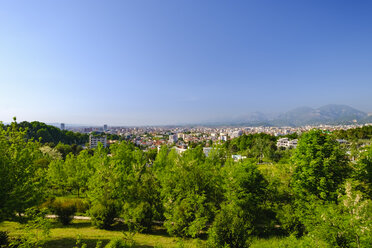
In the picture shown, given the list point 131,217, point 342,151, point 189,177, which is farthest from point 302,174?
point 131,217

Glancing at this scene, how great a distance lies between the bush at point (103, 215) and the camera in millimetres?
14469

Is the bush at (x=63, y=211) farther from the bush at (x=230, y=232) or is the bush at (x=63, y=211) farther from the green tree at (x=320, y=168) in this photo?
the green tree at (x=320, y=168)

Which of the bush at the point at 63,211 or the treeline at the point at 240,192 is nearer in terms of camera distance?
the treeline at the point at 240,192

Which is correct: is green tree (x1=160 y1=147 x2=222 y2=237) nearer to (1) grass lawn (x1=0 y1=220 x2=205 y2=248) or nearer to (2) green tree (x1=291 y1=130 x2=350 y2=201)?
(1) grass lawn (x1=0 y1=220 x2=205 y2=248)

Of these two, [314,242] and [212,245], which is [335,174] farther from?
[212,245]

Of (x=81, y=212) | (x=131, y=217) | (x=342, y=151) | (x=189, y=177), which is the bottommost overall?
(x=81, y=212)

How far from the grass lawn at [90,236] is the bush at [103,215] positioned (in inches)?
20.2

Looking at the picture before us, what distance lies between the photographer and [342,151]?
15.1 m

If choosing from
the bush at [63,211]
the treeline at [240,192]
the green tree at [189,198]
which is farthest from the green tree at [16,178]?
the green tree at [189,198]

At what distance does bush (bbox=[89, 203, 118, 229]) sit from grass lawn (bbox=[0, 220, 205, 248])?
20.2 inches

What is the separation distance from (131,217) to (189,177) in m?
5.32

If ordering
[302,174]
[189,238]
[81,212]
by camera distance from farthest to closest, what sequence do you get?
[81,212] → [302,174] → [189,238]

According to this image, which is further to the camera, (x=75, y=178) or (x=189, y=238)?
(x=75, y=178)

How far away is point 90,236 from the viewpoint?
12867 millimetres
